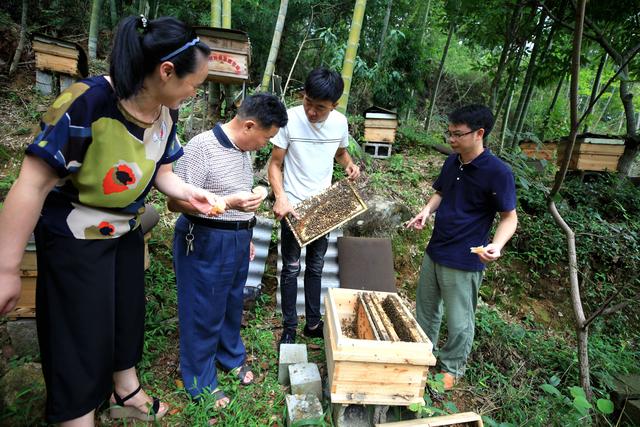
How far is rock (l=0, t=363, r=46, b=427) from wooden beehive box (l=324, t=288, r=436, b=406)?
1904 millimetres

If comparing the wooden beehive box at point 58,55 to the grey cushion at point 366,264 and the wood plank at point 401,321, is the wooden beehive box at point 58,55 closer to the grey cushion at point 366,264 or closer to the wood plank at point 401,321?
the grey cushion at point 366,264

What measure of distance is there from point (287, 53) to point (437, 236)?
12.5m

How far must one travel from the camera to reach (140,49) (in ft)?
4.68

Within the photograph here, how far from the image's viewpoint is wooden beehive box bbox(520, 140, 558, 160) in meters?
9.03

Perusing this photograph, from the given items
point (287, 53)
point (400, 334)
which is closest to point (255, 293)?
point (400, 334)

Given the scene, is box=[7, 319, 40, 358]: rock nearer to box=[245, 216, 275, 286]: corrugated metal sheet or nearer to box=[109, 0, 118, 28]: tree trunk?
box=[245, 216, 275, 286]: corrugated metal sheet

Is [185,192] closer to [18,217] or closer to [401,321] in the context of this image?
[18,217]

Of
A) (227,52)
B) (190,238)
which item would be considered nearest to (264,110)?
(190,238)

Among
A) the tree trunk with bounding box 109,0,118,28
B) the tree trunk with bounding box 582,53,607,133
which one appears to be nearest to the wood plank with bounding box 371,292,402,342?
the tree trunk with bounding box 582,53,607,133

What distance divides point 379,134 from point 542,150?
462cm

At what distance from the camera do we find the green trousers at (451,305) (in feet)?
9.66

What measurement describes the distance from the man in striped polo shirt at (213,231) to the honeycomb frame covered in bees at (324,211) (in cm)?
55

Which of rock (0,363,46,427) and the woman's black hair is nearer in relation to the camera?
the woman's black hair

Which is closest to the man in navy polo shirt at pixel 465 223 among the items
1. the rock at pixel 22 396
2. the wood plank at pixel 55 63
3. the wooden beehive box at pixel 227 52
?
the rock at pixel 22 396
